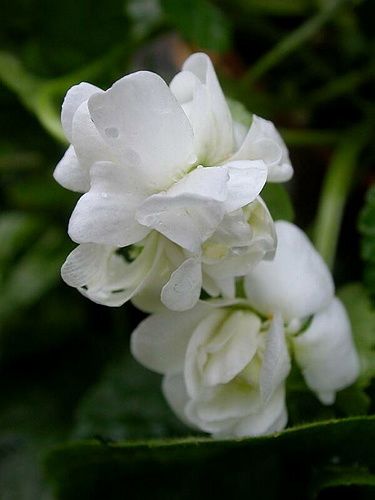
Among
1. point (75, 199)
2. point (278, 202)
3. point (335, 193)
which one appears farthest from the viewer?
point (75, 199)

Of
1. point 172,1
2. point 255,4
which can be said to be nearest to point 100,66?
point 172,1

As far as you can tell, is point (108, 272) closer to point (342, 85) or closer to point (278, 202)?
point (278, 202)

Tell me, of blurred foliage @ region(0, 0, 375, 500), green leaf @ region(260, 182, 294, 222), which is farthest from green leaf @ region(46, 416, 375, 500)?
green leaf @ region(260, 182, 294, 222)

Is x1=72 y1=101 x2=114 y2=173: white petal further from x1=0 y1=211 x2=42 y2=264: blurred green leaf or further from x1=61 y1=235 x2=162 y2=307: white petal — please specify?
x1=0 y1=211 x2=42 y2=264: blurred green leaf

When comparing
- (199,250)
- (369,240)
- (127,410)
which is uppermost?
(199,250)

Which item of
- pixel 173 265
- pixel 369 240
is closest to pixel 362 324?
pixel 369 240

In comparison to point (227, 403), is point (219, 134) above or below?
above

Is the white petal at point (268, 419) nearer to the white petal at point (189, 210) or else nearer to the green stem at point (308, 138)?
the white petal at point (189, 210)

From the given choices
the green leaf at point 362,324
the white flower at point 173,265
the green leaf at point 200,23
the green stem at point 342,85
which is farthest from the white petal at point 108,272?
the green stem at point 342,85
